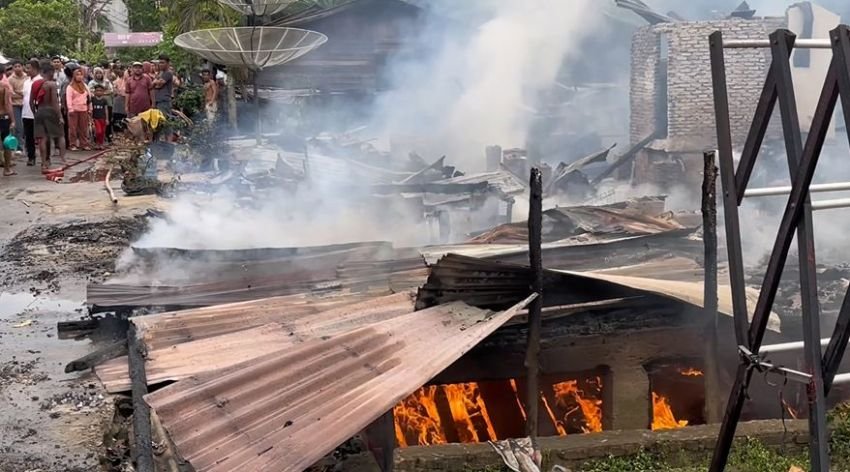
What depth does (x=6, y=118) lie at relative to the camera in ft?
41.1

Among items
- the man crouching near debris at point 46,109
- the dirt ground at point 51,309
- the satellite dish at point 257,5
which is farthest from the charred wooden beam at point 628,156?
the man crouching near debris at point 46,109

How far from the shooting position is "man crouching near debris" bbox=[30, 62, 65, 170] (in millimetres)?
12773

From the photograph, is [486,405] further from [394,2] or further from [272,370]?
[394,2]

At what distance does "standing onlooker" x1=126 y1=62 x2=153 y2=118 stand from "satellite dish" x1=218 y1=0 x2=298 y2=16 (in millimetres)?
3799

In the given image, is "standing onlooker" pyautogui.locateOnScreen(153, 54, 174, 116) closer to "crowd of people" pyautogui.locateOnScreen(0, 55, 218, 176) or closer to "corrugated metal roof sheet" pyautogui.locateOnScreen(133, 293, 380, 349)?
"crowd of people" pyautogui.locateOnScreen(0, 55, 218, 176)

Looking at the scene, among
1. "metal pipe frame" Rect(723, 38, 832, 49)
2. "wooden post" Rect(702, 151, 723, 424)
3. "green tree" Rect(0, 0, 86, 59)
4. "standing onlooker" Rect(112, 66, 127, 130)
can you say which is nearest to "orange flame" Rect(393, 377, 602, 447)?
"wooden post" Rect(702, 151, 723, 424)

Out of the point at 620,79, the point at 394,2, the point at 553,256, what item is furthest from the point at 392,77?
the point at 553,256

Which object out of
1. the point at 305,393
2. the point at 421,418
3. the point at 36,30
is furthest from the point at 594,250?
the point at 36,30

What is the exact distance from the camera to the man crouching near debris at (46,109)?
503 inches

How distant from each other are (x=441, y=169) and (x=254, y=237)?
12.9ft

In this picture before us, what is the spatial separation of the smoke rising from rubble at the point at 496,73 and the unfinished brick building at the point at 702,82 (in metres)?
3.50

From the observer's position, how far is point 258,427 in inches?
129

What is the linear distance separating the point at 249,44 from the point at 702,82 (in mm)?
7232

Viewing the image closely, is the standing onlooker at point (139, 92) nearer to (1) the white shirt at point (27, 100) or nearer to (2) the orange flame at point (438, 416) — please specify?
(1) the white shirt at point (27, 100)
